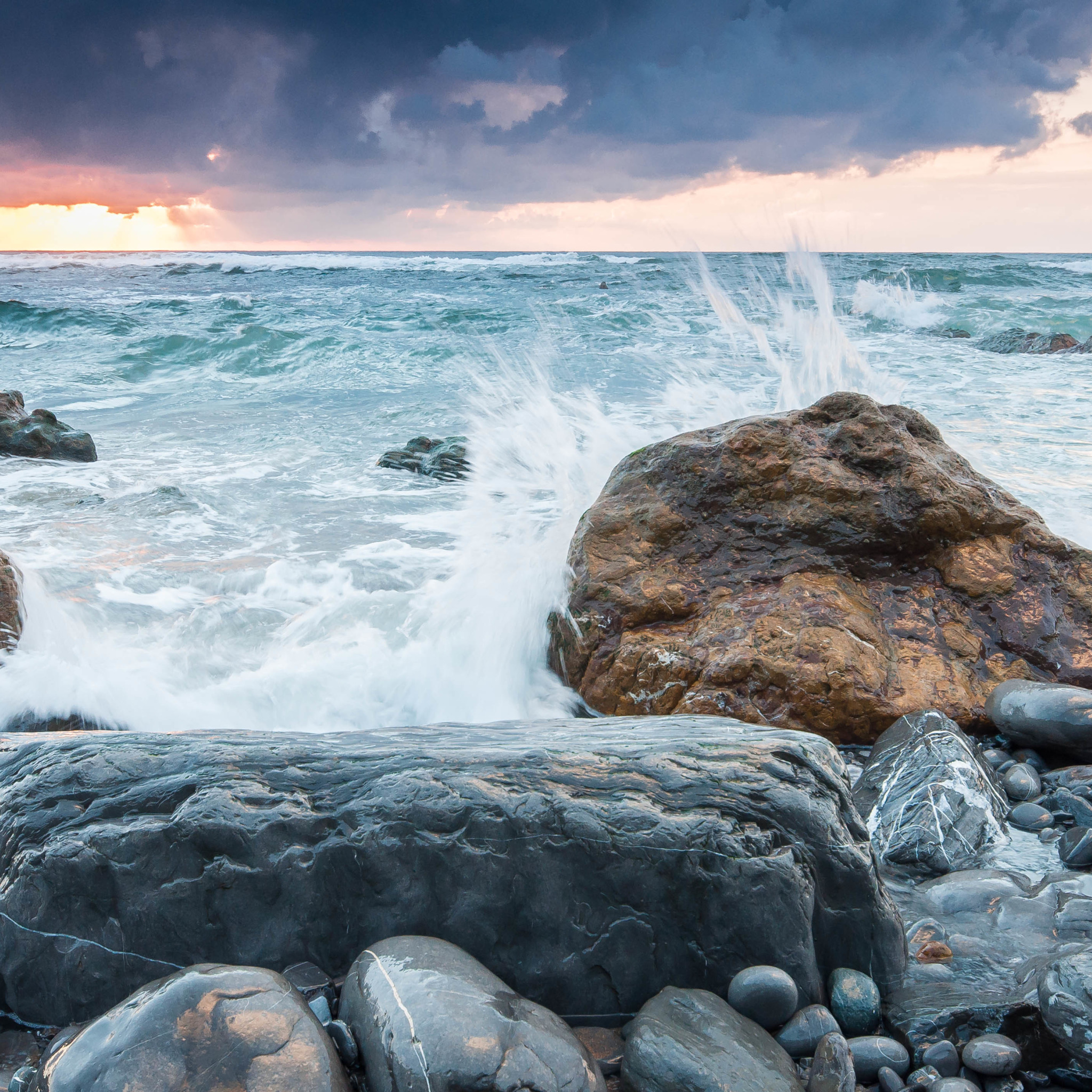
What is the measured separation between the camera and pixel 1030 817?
2.35 m

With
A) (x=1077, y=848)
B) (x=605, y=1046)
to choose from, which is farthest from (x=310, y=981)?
(x=1077, y=848)

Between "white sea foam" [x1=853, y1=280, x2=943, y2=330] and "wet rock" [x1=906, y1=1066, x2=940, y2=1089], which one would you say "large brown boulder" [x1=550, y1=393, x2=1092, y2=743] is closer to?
"wet rock" [x1=906, y1=1066, x2=940, y2=1089]

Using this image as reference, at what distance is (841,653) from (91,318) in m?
20.6

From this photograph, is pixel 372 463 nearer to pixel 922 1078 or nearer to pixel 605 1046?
pixel 605 1046

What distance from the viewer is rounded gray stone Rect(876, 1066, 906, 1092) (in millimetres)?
1460

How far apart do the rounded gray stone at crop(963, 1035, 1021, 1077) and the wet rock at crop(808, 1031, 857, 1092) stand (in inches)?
8.8

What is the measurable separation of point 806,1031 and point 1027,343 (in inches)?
620

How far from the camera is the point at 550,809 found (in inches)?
66.1

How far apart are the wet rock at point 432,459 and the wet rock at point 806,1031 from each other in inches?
212

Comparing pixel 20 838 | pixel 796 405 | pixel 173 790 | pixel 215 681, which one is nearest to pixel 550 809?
pixel 173 790

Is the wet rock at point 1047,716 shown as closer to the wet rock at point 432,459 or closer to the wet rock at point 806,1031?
the wet rock at point 806,1031

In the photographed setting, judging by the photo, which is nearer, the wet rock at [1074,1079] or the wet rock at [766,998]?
the wet rock at [1074,1079]

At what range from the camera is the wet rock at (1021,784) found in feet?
8.11

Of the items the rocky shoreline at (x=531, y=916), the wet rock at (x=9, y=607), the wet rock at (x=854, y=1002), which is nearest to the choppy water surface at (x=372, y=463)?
the wet rock at (x=9, y=607)
